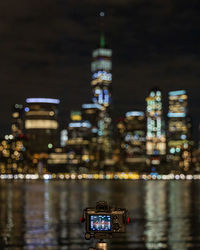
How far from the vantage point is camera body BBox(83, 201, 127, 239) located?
10.3 meters

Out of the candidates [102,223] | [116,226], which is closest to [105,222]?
[102,223]

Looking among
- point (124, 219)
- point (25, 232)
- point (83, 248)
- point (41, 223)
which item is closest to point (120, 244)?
point (83, 248)

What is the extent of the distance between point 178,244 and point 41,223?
1575 cm

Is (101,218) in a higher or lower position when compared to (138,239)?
higher

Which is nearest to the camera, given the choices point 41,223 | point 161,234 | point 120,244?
point 120,244

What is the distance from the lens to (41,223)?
40.7 metres

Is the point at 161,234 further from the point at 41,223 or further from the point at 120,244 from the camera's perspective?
the point at 41,223

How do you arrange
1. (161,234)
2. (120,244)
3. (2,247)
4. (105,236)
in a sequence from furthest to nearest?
(161,234)
(120,244)
(2,247)
(105,236)

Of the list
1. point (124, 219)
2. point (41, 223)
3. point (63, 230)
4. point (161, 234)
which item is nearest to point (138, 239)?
point (161, 234)

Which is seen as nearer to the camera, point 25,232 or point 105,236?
point 105,236

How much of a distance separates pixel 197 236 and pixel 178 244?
14.8 feet

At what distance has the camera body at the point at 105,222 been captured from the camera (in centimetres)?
1029

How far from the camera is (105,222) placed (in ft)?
A: 34.0

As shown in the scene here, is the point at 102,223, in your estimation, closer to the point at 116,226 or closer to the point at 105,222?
the point at 105,222
